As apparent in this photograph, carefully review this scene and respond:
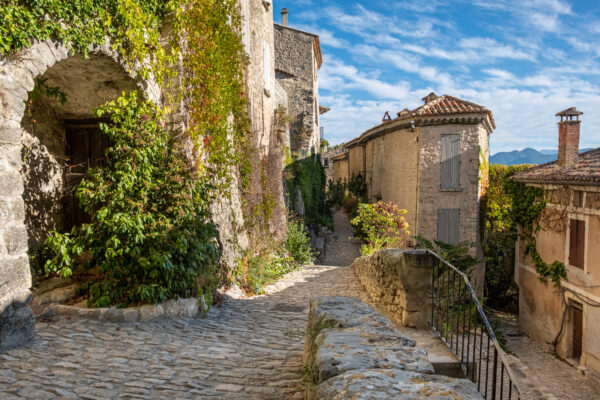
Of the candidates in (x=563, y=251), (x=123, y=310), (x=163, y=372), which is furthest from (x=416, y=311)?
(x=563, y=251)

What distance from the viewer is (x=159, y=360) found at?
149 inches

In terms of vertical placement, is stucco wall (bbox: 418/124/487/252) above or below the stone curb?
above

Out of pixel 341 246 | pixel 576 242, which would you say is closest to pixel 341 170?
pixel 341 246

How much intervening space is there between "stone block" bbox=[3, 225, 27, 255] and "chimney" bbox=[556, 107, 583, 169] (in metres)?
13.5

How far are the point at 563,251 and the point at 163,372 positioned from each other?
454 inches

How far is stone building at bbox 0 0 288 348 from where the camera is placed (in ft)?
12.4

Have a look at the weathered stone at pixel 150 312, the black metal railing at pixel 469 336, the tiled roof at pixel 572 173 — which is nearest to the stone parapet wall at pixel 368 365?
the black metal railing at pixel 469 336

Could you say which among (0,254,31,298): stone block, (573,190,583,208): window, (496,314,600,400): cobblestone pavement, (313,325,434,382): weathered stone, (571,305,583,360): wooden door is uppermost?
(573,190,583,208): window

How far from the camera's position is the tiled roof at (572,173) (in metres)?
9.62

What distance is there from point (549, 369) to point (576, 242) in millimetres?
3488

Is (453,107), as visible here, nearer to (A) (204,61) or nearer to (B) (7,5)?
(A) (204,61)

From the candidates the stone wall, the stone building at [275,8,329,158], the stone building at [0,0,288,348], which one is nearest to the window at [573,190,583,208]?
the stone wall

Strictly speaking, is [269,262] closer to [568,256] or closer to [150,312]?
[150,312]

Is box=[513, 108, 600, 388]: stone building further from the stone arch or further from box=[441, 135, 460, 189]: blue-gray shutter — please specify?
the stone arch
